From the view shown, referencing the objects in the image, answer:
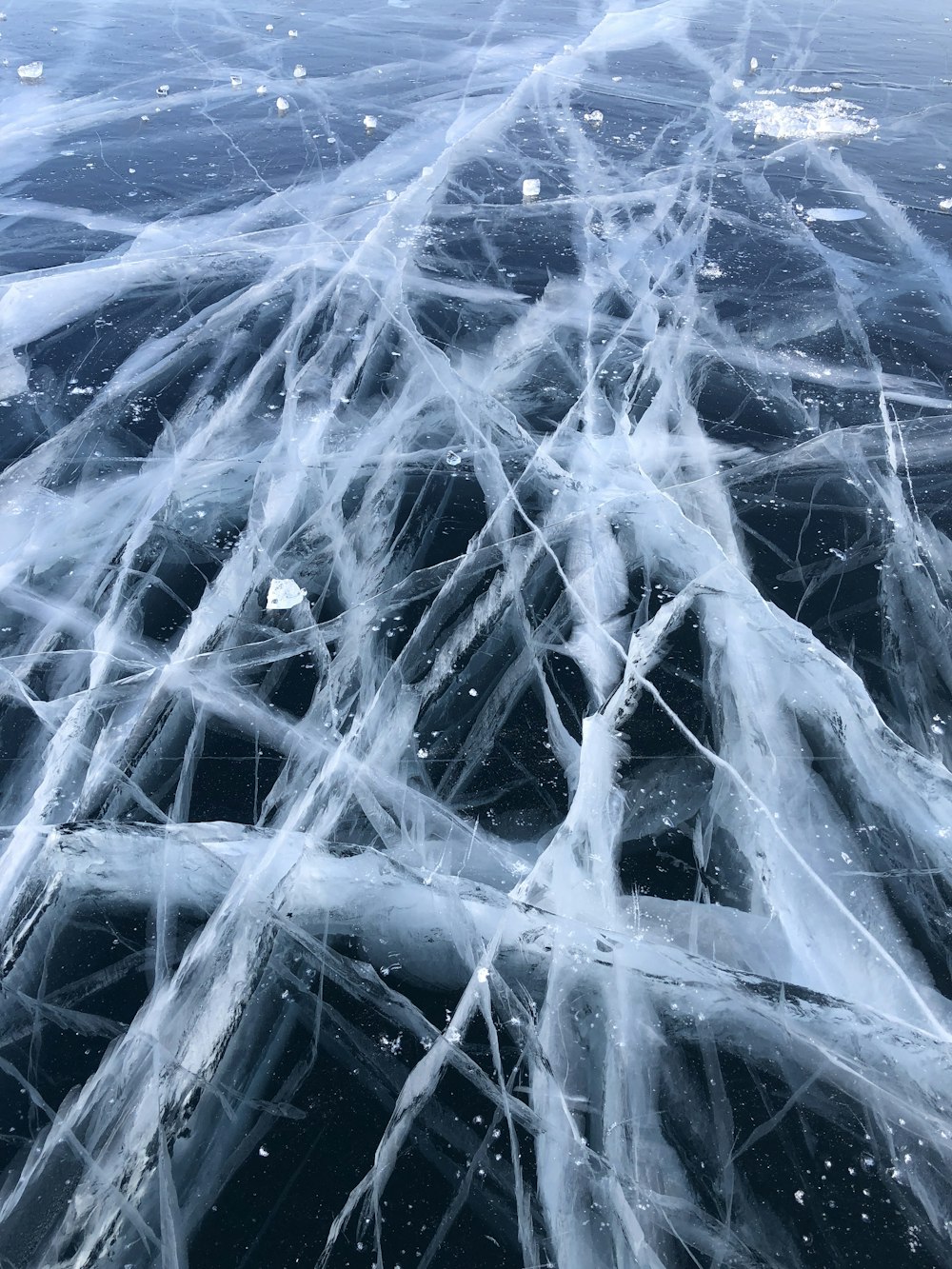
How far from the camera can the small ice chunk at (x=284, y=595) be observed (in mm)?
2496

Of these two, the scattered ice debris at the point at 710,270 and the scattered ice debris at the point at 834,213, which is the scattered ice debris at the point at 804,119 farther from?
the scattered ice debris at the point at 710,270

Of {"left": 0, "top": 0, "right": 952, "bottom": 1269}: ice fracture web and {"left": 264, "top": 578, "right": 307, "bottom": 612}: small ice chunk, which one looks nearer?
{"left": 0, "top": 0, "right": 952, "bottom": 1269}: ice fracture web

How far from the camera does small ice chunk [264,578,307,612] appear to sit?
250cm

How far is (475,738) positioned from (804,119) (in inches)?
235

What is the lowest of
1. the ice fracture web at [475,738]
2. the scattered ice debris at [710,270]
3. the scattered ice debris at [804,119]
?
the ice fracture web at [475,738]

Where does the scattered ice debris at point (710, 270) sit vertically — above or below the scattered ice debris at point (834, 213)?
below

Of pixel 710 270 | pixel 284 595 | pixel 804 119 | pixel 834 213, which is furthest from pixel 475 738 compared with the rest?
pixel 804 119

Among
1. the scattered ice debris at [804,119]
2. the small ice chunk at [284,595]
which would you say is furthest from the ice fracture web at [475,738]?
the scattered ice debris at [804,119]

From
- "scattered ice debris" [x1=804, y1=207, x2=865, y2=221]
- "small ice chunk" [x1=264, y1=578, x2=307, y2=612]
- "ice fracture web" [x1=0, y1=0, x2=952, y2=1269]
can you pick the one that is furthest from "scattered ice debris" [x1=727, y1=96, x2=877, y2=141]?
"small ice chunk" [x1=264, y1=578, x2=307, y2=612]

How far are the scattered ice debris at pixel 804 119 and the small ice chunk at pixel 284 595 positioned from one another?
204 inches

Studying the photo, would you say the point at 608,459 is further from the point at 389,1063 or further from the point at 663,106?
the point at 663,106

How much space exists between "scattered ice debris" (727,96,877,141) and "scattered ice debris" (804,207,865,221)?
4.02 ft

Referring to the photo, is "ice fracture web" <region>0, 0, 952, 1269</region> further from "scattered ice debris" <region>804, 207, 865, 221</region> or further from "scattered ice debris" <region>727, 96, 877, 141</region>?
"scattered ice debris" <region>727, 96, 877, 141</region>

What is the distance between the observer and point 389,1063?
1.56 meters
